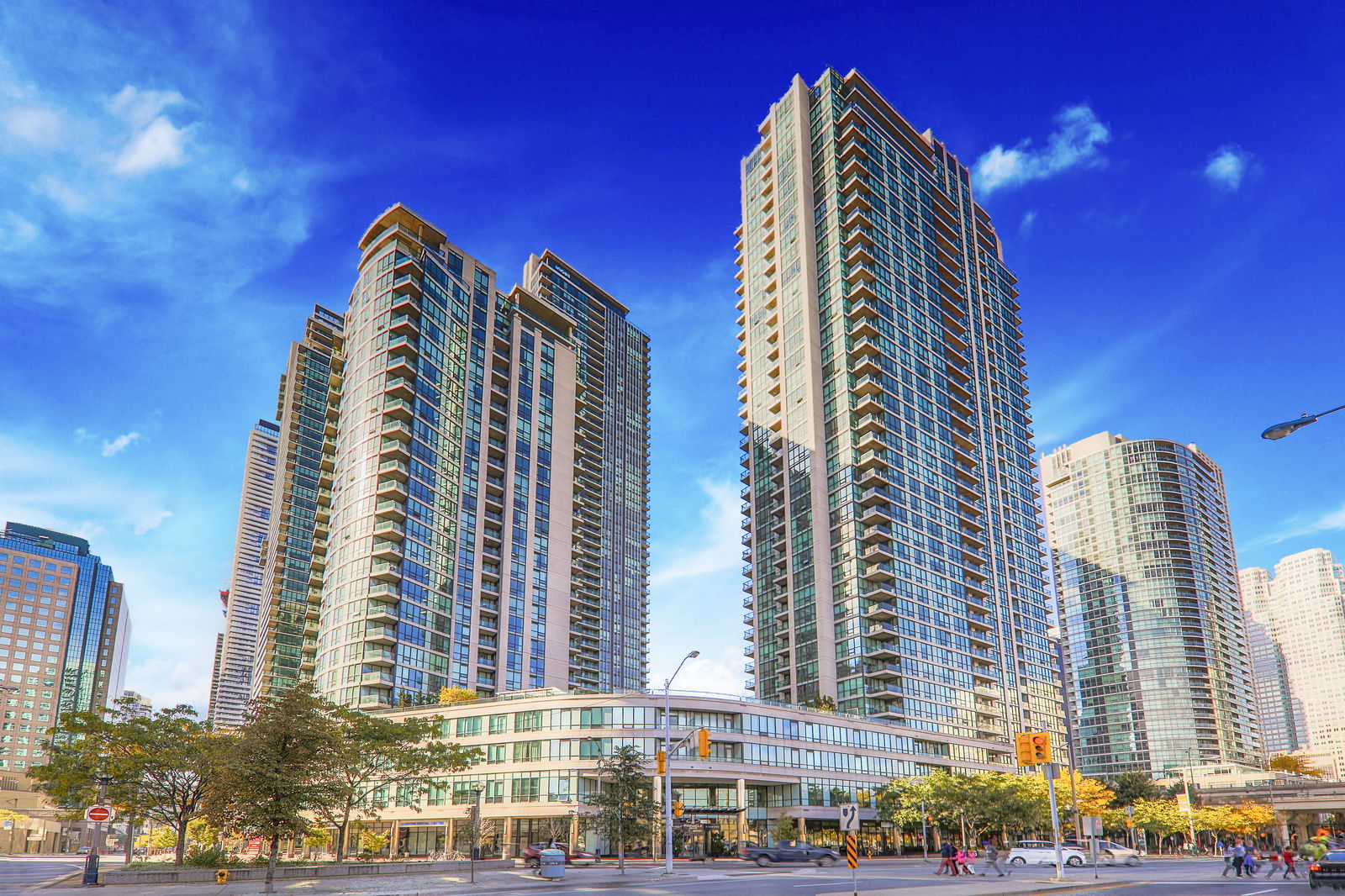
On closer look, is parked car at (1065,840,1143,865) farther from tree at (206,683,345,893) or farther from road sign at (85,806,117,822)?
road sign at (85,806,117,822)

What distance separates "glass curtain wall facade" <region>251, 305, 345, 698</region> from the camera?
134625mm

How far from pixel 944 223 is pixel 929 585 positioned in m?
68.1

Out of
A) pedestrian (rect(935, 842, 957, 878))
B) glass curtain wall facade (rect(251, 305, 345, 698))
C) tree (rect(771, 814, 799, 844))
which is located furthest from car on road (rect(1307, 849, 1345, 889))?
glass curtain wall facade (rect(251, 305, 345, 698))

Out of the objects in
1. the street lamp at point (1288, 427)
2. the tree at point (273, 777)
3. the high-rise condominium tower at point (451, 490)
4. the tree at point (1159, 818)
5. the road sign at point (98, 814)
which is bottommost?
the tree at point (1159, 818)

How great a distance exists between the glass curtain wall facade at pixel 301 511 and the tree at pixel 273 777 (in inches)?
3639

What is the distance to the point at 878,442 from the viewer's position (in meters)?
131

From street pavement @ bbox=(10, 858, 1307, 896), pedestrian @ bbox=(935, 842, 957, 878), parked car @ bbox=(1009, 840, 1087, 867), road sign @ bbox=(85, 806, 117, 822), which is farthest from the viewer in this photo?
parked car @ bbox=(1009, 840, 1087, 867)

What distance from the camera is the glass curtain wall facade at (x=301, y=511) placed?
134625mm

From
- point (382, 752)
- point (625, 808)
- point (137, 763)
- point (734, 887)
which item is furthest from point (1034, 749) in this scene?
point (137, 763)

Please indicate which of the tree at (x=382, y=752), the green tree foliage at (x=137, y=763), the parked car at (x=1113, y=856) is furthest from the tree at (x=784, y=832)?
the green tree foliage at (x=137, y=763)

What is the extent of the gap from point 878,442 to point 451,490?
2282 inches

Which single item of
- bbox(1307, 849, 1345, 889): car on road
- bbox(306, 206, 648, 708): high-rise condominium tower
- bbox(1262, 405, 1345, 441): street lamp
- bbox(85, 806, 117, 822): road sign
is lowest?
bbox(1307, 849, 1345, 889): car on road

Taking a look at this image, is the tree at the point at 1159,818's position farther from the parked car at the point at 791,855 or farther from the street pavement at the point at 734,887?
the street pavement at the point at 734,887

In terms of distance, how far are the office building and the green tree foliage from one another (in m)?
31.9
